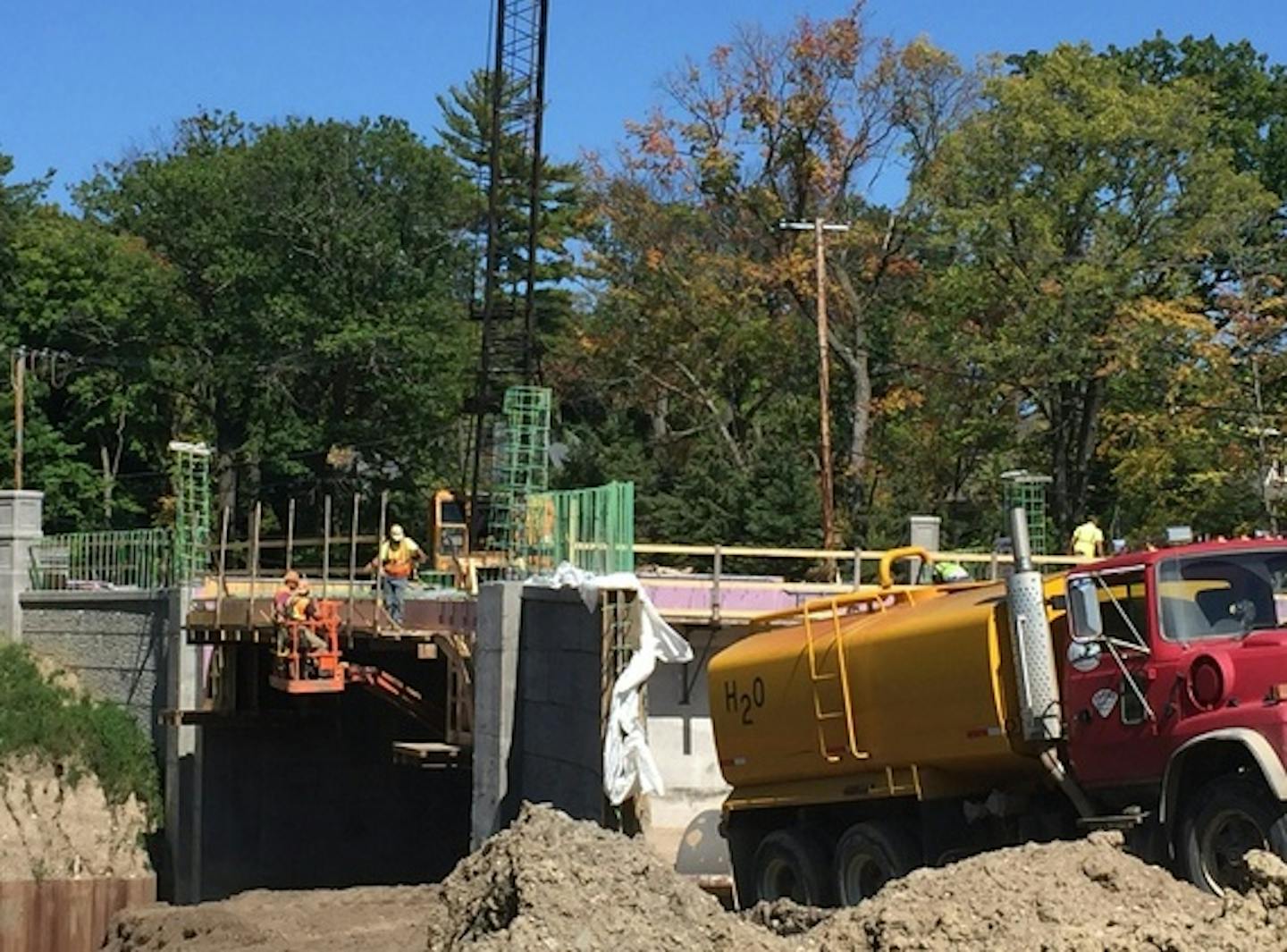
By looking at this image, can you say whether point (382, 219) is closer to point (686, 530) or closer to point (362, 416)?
point (362, 416)

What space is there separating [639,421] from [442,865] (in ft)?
108

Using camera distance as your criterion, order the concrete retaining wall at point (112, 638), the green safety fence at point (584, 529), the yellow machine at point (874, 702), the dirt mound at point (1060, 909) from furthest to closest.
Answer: the concrete retaining wall at point (112, 638) → the green safety fence at point (584, 529) → the yellow machine at point (874, 702) → the dirt mound at point (1060, 909)

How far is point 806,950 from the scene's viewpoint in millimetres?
11742

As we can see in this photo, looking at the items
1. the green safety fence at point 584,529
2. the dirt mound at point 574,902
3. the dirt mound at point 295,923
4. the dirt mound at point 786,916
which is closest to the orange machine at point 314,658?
the dirt mound at point 295,923

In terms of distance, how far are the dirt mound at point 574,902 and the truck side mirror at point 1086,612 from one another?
11.3 feet

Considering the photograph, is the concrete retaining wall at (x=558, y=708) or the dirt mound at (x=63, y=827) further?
the dirt mound at (x=63, y=827)

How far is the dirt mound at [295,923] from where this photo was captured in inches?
975

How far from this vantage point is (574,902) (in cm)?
1207

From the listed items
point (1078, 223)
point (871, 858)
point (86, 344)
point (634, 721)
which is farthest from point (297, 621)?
point (86, 344)

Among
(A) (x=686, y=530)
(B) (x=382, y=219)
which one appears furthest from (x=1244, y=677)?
(B) (x=382, y=219)

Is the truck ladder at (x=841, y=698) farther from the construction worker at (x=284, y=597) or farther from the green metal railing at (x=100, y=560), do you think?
the green metal railing at (x=100, y=560)

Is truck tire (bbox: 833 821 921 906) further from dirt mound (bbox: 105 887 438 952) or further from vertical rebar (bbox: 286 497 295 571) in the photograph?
vertical rebar (bbox: 286 497 295 571)

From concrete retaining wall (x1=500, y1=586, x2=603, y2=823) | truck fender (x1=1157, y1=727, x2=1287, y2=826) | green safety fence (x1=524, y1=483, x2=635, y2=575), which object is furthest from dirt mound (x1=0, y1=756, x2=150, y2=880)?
truck fender (x1=1157, y1=727, x2=1287, y2=826)

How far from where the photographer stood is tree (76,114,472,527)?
6556cm
